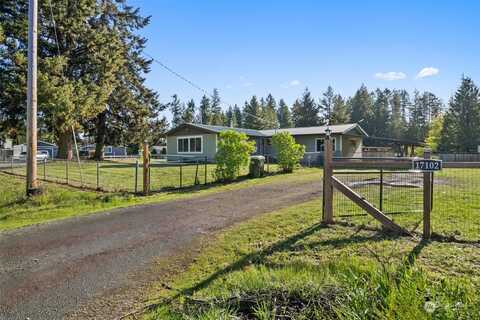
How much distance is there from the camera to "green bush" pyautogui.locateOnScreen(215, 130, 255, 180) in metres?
15.2

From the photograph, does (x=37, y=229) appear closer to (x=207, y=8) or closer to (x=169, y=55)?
(x=207, y=8)

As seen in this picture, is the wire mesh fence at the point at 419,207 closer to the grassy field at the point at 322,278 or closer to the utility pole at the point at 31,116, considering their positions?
the grassy field at the point at 322,278

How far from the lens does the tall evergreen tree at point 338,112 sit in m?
66.6

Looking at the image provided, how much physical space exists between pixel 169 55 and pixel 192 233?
1323 cm

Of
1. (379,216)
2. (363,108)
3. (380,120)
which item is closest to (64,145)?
(379,216)

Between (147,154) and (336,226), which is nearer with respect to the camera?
(336,226)

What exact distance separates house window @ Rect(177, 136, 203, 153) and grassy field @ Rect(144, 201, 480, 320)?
2189 cm

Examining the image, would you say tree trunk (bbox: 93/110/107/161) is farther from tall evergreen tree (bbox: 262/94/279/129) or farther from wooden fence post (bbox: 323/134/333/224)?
tall evergreen tree (bbox: 262/94/279/129)

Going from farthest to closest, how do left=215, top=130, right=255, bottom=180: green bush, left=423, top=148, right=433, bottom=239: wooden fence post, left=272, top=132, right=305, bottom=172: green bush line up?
1. left=272, top=132, right=305, bottom=172: green bush
2. left=215, top=130, right=255, bottom=180: green bush
3. left=423, top=148, right=433, bottom=239: wooden fence post

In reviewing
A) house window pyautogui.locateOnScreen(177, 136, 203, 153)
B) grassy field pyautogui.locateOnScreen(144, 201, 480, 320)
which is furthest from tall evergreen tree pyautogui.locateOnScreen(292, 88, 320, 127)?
grassy field pyautogui.locateOnScreen(144, 201, 480, 320)

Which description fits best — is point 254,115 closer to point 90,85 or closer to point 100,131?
point 100,131

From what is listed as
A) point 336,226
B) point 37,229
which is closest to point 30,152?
point 37,229

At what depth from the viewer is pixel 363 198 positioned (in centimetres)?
596

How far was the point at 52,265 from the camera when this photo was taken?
4.65m
